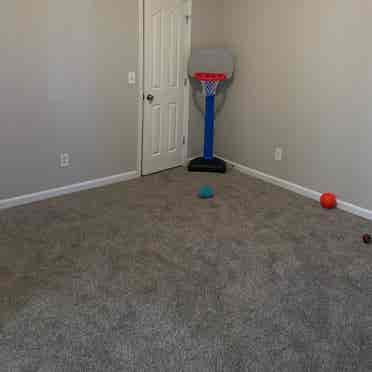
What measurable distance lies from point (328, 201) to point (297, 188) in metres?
0.50

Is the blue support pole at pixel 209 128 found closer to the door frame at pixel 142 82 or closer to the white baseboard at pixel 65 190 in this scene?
→ the door frame at pixel 142 82

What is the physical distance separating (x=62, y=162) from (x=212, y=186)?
1.52 meters

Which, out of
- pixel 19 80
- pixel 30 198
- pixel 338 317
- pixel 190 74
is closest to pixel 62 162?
pixel 30 198

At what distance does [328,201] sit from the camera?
3.94 m

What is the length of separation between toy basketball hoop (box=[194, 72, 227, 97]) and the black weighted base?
30.1 inches

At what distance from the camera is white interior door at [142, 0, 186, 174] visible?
14.8ft

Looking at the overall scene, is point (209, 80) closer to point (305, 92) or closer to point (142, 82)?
point (142, 82)

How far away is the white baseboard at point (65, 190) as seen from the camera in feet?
12.5

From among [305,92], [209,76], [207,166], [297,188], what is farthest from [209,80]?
[297,188]

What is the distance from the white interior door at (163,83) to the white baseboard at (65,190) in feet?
0.94

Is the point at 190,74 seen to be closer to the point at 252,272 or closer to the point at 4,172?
the point at 4,172

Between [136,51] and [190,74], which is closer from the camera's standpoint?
[136,51]

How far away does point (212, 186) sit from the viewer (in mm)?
4551

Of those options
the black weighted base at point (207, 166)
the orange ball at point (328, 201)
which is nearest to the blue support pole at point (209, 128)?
the black weighted base at point (207, 166)
